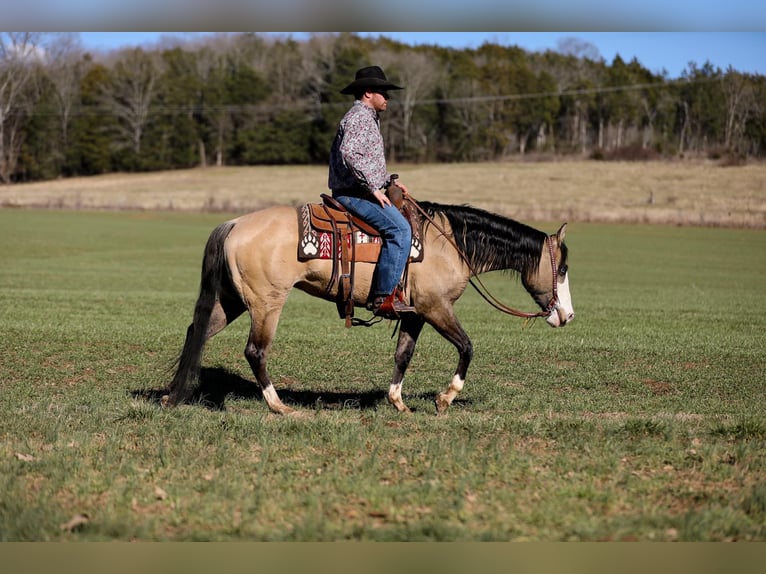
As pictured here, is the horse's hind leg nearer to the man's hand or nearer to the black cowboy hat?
the man's hand

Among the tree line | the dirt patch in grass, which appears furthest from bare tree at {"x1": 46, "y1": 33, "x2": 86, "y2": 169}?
the dirt patch in grass

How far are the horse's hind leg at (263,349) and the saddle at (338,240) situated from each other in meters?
0.67

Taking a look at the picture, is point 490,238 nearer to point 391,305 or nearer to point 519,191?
point 391,305

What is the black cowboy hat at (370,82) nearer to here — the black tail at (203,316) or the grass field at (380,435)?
the black tail at (203,316)

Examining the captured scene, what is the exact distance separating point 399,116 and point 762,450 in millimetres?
86433

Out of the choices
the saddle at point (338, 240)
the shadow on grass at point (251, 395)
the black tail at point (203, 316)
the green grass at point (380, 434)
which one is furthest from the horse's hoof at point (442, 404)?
the black tail at point (203, 316)

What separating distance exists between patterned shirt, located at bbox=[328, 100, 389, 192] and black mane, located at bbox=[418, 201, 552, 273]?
0.87m

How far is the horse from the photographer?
8352 mm

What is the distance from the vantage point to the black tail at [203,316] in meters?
8.59

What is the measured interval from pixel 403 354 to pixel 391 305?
0.68 metres

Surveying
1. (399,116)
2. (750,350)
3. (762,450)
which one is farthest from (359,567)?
(399,116)

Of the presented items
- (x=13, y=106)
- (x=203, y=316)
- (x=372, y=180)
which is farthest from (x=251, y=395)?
(x=13, y=106)

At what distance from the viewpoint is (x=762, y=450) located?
6.78m

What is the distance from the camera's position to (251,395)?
980cm
